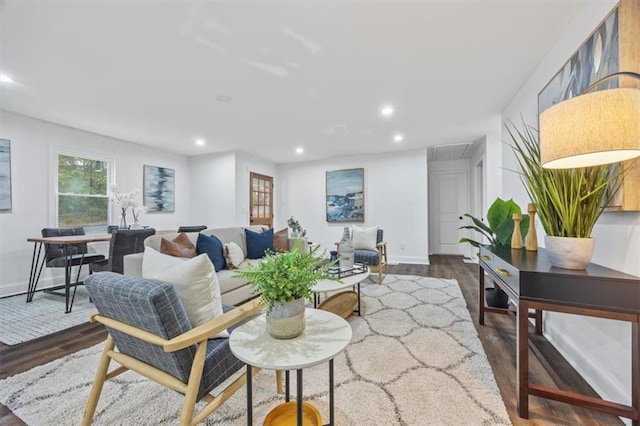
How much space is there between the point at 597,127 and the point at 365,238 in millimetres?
3229

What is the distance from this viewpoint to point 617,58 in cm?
140

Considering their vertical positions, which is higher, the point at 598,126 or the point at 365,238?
the point at 598,126

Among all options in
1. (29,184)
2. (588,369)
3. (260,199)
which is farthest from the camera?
(260,199)

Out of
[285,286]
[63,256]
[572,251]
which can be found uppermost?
[572,251]

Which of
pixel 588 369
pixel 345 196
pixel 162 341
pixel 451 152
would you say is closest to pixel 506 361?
pixel 588 369

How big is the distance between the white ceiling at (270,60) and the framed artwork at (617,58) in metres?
0.38

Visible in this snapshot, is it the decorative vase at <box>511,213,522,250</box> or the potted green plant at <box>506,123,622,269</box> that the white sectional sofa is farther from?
the decorative vase at <box>511,213,522,250</box>

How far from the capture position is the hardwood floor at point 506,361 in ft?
4.64

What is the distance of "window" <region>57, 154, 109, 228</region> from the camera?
4.04m

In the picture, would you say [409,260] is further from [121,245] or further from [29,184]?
[29,184]

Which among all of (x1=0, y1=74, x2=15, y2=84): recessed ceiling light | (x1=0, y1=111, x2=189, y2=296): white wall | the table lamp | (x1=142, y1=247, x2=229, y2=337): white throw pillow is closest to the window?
(x1=0, y1=111, x2=189, y2=296): white wall

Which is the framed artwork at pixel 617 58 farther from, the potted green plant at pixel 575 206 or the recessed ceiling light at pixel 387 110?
the recessed ceiling light at pixel 387 110

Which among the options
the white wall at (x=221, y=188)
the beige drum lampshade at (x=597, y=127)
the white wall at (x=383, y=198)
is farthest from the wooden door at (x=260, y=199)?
the beige drum lampshade at (x=597, y=127)

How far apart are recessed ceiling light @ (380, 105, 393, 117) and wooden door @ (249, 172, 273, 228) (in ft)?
11.4
